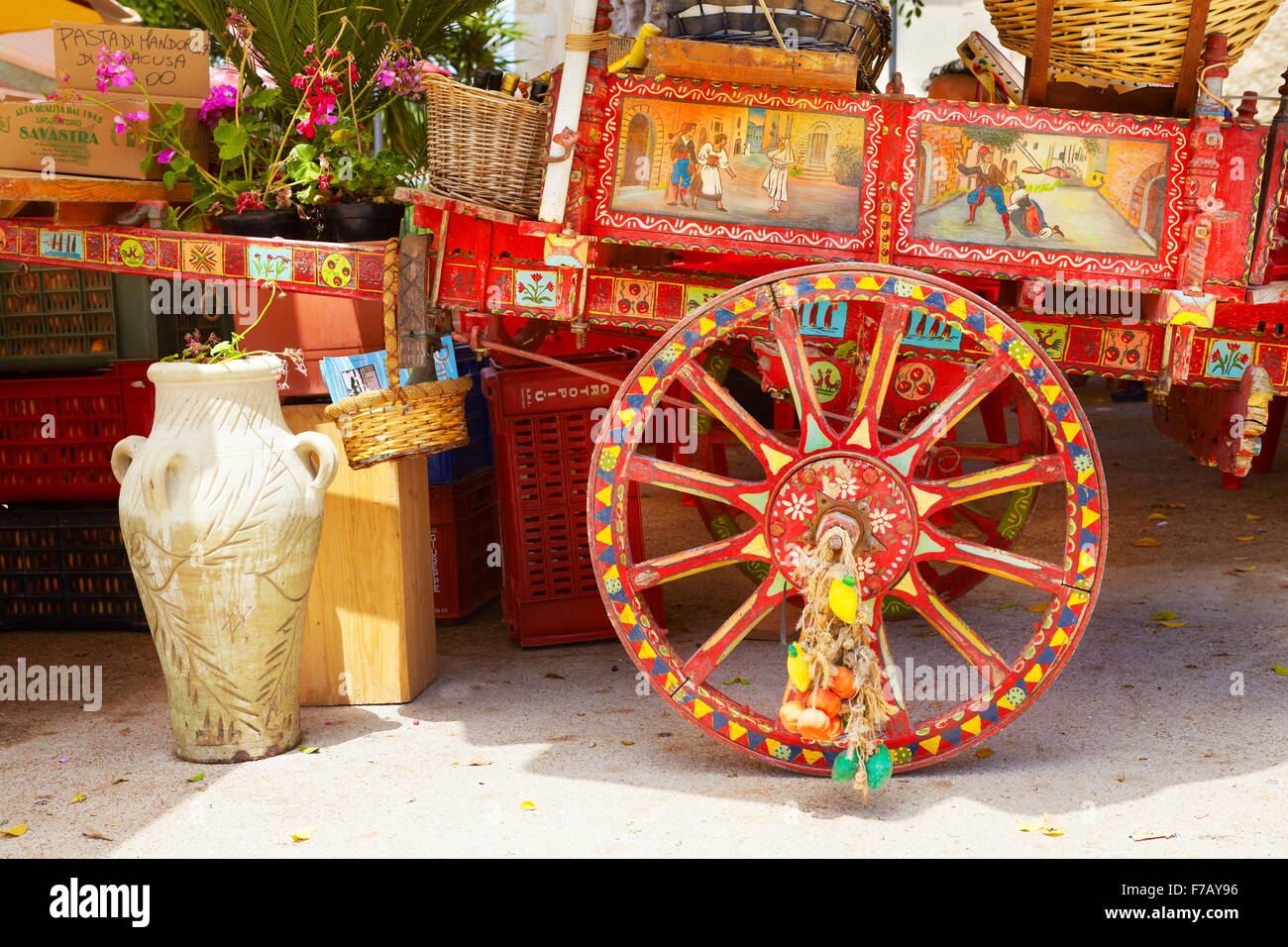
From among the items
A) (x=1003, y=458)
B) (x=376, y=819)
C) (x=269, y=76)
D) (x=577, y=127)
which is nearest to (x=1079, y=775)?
(x=1003, y=458)

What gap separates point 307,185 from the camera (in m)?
3.63

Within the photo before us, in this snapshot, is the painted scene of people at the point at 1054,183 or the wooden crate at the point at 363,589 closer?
the painted scene of people at the point at 1054,183

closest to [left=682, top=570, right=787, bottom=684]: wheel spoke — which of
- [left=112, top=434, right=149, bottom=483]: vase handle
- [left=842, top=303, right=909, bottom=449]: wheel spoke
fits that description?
[left=842, top=303, right=909, bottom=449]: wheel spoke

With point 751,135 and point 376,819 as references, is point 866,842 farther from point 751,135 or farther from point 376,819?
point 751,135

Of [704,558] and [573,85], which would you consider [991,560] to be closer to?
[704,558]

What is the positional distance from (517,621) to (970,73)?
2450 mm

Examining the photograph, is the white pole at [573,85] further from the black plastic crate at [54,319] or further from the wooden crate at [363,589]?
the black plastic crate at [54,319]

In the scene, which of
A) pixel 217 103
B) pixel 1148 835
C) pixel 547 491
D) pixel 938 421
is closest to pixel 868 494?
pixel 938 421

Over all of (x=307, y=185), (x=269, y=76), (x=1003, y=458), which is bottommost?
(x=1003, y=458)

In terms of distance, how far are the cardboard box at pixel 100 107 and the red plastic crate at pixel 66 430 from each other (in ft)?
3.44

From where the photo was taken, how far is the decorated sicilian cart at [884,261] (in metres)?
2.96

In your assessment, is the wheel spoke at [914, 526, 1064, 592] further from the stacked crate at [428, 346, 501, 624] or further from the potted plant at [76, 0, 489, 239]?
the stacked crate at [428, 346, 501, 624]

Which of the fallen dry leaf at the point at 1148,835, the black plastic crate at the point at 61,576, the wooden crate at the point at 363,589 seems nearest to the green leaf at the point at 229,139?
the wooden crate at the point at 363,589

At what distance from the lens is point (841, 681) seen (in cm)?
289
